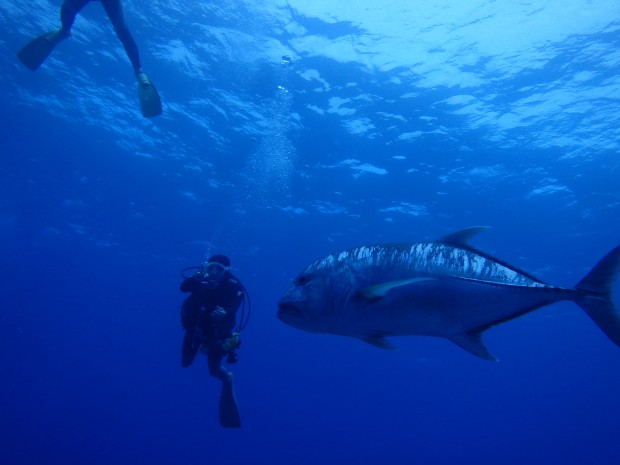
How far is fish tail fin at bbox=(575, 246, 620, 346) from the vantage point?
90.7 inches

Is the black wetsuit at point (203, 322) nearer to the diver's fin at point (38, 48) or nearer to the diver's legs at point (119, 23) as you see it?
the diver's legs at point (119, 23)

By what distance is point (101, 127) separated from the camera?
60.2 ft

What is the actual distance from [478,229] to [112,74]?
53.0 feet

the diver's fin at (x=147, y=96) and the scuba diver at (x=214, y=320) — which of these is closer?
the scuba diver at (x=214, y=320)

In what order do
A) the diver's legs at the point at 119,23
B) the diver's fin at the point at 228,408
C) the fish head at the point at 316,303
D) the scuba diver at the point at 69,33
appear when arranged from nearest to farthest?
the fish head at the point at 316,303, the diver's fin at the point at 228,408, the diver's legs at the point at 119,23, the scuba diver at the point at 69,33

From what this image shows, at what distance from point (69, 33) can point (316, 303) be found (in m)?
9.02

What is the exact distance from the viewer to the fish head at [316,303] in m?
2.41

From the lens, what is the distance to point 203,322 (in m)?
6.81

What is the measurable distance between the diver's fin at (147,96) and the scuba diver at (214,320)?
389 centimetres

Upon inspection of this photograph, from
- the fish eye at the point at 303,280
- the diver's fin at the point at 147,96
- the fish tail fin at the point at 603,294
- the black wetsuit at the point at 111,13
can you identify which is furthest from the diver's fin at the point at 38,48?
the fish tail fin at the point at 603,294

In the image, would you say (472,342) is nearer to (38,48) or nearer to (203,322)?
(203,322)

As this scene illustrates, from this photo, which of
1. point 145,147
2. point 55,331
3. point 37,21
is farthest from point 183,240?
point 55,331

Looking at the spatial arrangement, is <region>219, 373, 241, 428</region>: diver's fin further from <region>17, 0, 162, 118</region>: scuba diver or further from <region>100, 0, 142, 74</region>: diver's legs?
<region>100, 0, 142, 74</region>: diver's legs

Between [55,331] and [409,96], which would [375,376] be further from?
[409,96]
